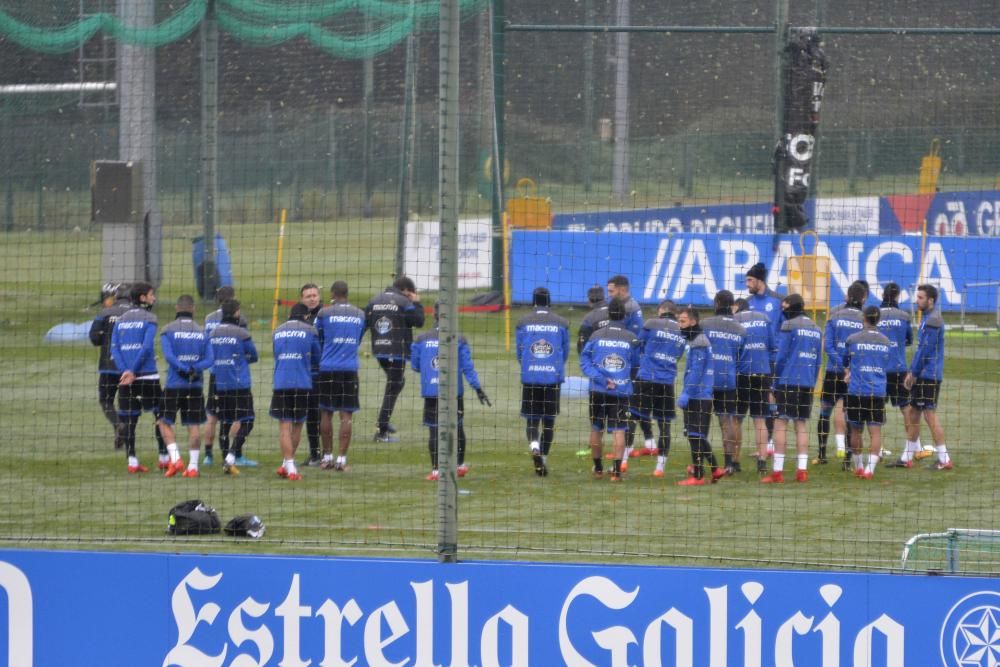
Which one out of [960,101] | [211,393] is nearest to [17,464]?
[211,393]

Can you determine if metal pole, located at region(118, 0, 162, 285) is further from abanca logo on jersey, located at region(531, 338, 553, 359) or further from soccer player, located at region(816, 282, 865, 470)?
soccer player, located at region(816, 282, 865, 470)

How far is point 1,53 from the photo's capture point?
12.0 meters

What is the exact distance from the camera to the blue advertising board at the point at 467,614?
671 cm

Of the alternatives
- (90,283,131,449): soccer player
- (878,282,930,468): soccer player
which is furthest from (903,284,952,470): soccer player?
(90,283,131,449): soccer player

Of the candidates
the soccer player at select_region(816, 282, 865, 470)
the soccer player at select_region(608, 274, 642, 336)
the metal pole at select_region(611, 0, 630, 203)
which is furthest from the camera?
the metal pole at select_region(611, 0, 630, 203)

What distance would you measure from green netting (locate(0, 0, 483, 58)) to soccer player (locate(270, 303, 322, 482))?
8.82ft

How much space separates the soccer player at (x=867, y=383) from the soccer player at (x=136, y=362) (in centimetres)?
648

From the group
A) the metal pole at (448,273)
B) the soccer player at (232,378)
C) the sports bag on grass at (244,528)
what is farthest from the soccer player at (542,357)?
the metal pole at (448,273)

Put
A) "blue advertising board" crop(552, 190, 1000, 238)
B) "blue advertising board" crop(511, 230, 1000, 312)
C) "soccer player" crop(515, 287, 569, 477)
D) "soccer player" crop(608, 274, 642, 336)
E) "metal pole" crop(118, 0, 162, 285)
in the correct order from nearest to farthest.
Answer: "metal pole" crop(118, 0, 162, 285)
"soccer player" crop(515, 287, 569, 477)
"soccer player" crop(608, 274, 642, 336)
"blue advertising board" crop(511, 230, 1000, 312)
"blue advertising board" crop(552, 190, 1000, 238)

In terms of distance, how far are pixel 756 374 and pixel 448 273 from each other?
260 inches

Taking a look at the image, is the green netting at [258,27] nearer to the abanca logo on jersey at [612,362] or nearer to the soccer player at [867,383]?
the abanca logo on jersey at [612,362]

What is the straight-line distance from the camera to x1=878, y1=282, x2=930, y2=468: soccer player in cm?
1309

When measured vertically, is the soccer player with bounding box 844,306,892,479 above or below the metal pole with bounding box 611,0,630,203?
below

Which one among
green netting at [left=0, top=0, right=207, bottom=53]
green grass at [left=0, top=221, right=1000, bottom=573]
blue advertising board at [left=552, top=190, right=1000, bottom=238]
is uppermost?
green netting at [left=0, top=0, right=207, bottom=53]
